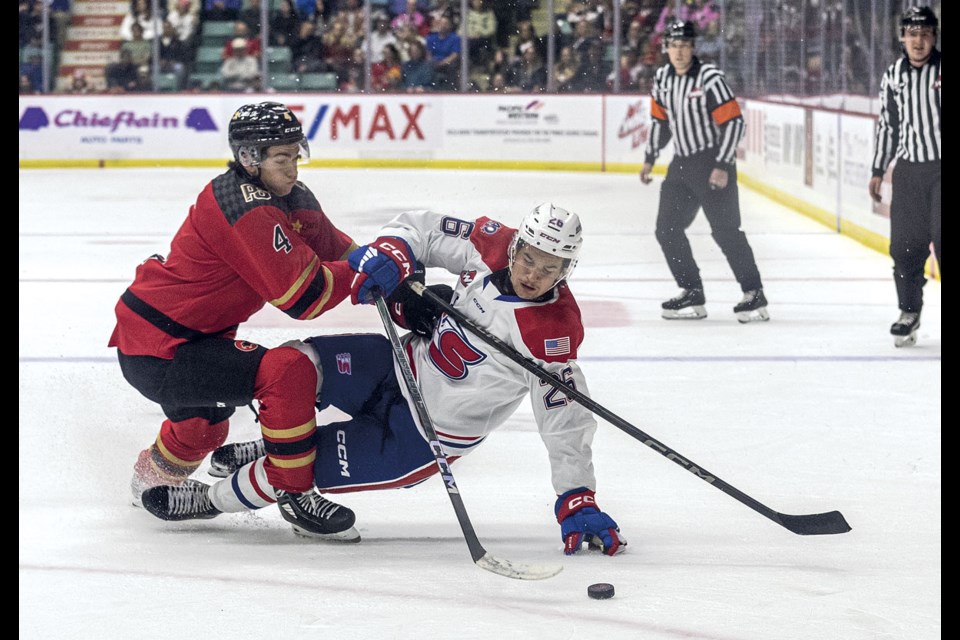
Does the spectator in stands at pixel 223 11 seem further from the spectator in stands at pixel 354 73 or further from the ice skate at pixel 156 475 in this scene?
the ice skate at pixel 156 475

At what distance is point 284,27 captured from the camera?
13.5 m

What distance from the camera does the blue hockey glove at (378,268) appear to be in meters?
2.78

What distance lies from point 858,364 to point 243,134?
274cm

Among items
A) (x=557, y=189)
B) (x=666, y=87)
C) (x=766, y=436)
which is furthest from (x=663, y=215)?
(x=557, y=189)

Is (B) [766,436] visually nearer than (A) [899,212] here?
Yes

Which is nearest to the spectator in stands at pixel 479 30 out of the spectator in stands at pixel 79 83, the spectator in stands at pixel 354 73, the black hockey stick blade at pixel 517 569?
the spectator in stands at pixel 354 73

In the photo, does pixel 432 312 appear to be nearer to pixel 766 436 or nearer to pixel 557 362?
pixel 557 362

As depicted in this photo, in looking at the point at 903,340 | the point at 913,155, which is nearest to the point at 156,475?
the point at 903,340

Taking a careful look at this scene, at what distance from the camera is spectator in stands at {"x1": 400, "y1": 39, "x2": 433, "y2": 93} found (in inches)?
513

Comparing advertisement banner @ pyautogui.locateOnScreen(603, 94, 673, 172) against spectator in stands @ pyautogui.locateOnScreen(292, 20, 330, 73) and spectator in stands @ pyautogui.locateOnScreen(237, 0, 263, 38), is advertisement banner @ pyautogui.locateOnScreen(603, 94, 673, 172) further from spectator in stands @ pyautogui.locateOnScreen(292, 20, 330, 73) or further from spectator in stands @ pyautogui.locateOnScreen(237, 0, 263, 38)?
spectator in stands @ pyautogui.locateOnScreen(237, 0, 263, 38)

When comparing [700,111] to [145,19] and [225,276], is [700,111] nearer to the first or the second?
[225,276]

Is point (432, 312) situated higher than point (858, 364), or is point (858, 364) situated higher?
point (432, 312)

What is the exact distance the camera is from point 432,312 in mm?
2920
